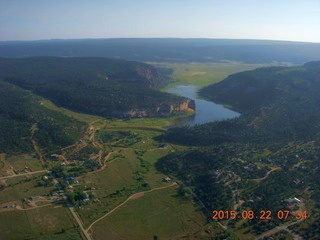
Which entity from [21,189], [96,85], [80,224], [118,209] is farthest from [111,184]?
[96,85]

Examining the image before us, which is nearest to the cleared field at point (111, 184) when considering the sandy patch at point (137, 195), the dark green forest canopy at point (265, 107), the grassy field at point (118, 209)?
the grassy field at point (118, 209)

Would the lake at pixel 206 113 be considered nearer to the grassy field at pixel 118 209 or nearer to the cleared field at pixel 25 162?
the grassy field at pixel 118 209

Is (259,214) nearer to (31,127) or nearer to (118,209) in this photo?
(118,209)

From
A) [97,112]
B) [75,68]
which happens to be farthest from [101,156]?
[75,68]

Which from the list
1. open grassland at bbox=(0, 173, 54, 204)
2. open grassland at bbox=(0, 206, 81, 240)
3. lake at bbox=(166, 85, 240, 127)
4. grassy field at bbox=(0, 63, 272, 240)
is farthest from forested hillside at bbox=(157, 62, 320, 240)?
open grassland at bbox=(0, 173, 54, 204)

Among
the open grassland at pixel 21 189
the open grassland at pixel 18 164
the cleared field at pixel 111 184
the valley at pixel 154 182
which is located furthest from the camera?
the open grassland at pixel 18 164

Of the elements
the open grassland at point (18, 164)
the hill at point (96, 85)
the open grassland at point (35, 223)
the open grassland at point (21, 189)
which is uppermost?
the hill at point (96, 85)

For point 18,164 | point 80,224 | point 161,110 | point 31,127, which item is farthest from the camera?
point 161,110
